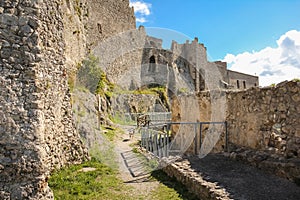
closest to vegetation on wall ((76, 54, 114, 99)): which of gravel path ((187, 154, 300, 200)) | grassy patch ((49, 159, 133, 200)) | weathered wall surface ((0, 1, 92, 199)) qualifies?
grassy patch ((49, 159, 133, 200))

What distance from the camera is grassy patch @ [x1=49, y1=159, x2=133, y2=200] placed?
414 cm

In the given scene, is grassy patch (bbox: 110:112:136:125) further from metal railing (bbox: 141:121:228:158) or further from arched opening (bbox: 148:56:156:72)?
arched opening (bbox: 148:56:156:72)

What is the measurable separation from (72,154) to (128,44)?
55.7ft

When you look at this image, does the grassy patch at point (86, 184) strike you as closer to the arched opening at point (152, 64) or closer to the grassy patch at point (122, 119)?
the grassy patch at point (122, 119)

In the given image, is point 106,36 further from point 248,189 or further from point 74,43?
point 248,189

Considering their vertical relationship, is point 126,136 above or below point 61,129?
below

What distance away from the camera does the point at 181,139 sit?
348 inches

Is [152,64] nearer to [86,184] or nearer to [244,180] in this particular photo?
[86,184]

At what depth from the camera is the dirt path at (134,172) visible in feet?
15.1

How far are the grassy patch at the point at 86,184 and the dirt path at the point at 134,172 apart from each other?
0.73ft

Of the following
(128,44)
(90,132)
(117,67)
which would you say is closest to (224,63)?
(128,44)

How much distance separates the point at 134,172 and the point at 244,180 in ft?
8.35

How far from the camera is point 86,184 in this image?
4.59 metres

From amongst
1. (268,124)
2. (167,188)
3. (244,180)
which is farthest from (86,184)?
(268,124)
